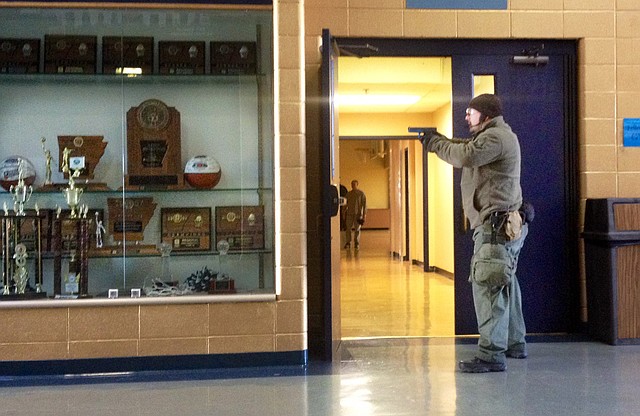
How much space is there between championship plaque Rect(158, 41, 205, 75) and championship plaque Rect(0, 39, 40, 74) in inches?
32.8

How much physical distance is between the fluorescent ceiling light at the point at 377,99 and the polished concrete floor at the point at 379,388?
5239 millimetres

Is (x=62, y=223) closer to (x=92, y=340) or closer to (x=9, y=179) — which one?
(x=9, y=179)

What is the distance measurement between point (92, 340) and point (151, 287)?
496mm

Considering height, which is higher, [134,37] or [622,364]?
[134,37]

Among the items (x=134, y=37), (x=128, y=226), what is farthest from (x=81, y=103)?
(x=128, y=226)

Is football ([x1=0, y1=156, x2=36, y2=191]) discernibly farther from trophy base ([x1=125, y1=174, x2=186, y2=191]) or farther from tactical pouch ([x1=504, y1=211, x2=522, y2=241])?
tactical pouch ([x1=504, y1=211, x2=522, y2=241])

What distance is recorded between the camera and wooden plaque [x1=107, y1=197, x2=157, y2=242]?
462 cm

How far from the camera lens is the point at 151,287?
4484mm

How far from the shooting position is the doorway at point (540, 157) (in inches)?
211

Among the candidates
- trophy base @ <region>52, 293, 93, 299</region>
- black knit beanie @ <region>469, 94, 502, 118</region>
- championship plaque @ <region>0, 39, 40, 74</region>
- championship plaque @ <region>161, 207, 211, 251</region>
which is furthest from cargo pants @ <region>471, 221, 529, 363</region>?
championship plaque @ <region>0, 39, 40, 74</region>

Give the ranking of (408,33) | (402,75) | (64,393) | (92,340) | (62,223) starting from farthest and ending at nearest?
→ 1. (402,75)
2. (408,33)
3. (62,223)
4. (92,340)
5. (64,393)

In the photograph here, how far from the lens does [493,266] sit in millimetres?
4141

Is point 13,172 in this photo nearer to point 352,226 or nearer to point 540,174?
point 540,174

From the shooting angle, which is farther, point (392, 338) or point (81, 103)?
point (392, 338)
